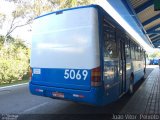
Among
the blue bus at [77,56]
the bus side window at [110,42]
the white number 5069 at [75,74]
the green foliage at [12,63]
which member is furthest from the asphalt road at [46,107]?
the green foliage at [12,63]

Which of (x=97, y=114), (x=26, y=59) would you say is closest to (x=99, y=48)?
(x=97, y=114)

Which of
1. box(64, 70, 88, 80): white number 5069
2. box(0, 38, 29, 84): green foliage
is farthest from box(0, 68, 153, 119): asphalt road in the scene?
box(0, 38, 29, 84): green foliage

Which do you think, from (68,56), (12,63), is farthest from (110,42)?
(12,63)

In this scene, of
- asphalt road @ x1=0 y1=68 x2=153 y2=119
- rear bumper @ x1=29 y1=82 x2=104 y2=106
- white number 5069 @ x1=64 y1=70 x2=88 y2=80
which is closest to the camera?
rear bumper @ x1=29 y1=82 x2=104 y2=106

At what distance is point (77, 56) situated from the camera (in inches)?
281

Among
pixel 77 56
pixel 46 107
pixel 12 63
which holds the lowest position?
pixel 46 107

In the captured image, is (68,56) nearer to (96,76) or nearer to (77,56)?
(77,56)

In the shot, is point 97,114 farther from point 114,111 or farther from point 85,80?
point 85,80

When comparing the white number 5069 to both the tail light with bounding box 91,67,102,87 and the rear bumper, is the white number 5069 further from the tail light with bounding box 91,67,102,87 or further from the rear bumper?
the rear bumper

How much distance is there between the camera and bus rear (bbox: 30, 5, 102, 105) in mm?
6855

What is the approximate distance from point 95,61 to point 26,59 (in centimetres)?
1332

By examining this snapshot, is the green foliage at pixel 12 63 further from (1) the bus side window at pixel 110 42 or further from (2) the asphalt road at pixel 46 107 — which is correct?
(1) the bus side window at pixel 110 42

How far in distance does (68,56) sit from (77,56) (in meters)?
0.32

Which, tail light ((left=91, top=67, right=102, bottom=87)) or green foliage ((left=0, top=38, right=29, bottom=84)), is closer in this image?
tail light ((left=91, top=67, right=102, bottom=87))
